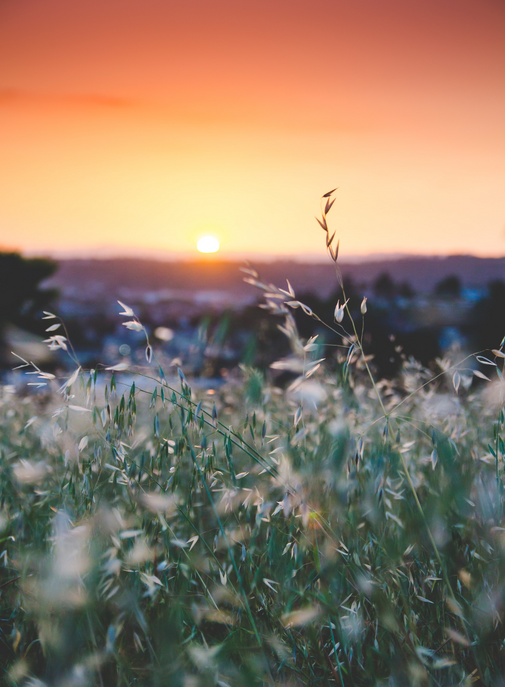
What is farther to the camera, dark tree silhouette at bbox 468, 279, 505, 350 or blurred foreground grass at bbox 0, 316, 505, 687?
dark tree silhouette at bbox 468, 279, 505, 350

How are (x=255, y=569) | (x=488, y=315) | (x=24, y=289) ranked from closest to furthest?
(x=255, y=569) → (x=488, y=315) → (x=24, y=289)

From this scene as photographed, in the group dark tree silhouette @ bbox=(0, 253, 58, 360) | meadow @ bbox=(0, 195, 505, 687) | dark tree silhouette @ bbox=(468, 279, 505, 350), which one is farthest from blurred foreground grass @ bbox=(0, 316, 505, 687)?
dark tree silhouette @ bbox=(0, 253, 58, 360)

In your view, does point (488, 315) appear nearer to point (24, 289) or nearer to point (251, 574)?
point (251, 574)

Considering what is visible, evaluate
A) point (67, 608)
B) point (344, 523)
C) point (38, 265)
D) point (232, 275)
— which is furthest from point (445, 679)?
point (38, 265)

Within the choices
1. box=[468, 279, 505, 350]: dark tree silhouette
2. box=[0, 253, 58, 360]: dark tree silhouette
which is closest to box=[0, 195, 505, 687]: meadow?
box=[468, 279, 505, 350]: dark tree silhouette

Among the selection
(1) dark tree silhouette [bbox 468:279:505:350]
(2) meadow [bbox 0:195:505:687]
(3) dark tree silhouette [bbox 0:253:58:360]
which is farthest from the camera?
(3) dark tree silhouette [bbox 0:253:58:360]

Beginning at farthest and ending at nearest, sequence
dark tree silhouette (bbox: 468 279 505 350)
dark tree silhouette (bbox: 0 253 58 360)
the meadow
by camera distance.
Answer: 1. dark tree silhouette (bbox: 0 253 58 360)
2. dark tree silhouette (bbox: 468 279 505 350)
3. the meadow

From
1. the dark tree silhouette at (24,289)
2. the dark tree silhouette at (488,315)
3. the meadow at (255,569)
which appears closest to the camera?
the meadow at (255,569)

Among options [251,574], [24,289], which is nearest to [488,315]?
[251,574]

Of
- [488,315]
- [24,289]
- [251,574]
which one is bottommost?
[251,574]

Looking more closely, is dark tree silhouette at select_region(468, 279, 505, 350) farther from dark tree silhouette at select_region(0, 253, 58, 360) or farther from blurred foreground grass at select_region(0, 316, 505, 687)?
dark tree silhouette at select_region(0, 253, 58, 360)

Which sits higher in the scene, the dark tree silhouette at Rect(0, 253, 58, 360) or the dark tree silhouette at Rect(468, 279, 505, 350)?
the dark tree silhouette at Rect(0, 253, 58, 360)

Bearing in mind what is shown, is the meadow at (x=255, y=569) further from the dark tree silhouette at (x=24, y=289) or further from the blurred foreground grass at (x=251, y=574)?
the dark tree silhouette at (x=24, y=289)

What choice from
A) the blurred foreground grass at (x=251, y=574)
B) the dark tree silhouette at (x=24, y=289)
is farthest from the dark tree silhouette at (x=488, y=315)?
the dark tree silhouette at (x=24, y=289)
